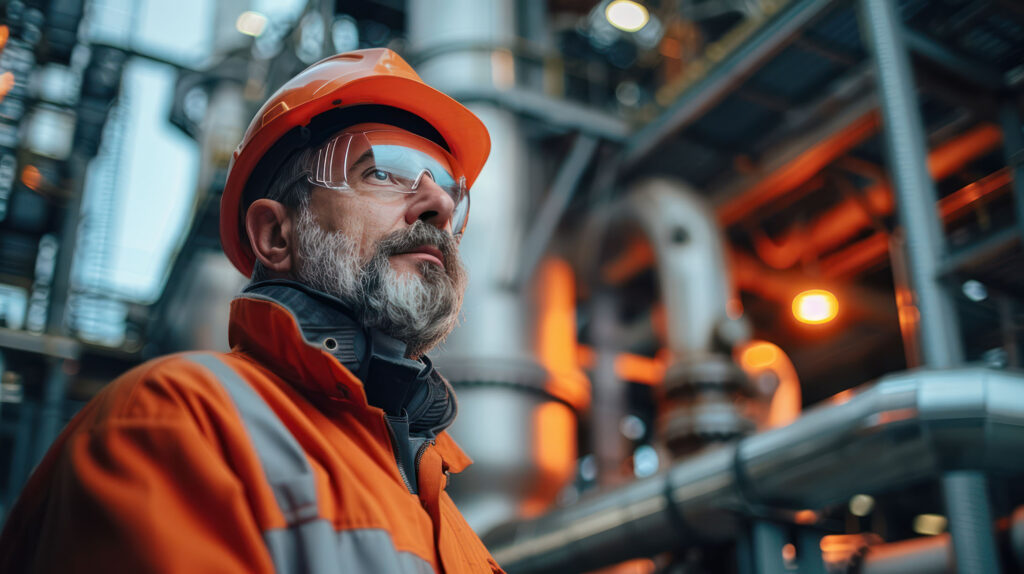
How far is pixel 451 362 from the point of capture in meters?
6.74

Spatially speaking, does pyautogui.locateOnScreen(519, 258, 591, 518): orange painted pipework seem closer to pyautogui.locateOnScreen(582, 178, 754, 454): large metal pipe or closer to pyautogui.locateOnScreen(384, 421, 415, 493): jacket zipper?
pyautogui.locateOnScreen(582, 178, 754, 454): large metal pipe

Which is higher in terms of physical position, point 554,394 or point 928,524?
point 554,394

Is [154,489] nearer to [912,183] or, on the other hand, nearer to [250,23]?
[912,183]

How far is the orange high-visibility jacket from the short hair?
415 millimetres

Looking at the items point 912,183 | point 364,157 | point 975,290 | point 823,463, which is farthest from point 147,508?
point 975,290

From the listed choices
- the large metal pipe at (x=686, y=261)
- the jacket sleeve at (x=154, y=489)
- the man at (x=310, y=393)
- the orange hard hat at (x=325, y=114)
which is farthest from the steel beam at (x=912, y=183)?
the jacket sleeve at (x=154, y=489)

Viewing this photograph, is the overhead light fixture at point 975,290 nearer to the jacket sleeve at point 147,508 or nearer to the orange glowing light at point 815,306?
the orange glowing light at point 815,306

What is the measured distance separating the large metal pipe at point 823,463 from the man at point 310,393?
8.86ft

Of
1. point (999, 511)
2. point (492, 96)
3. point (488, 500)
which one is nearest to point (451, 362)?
point (488, 500)

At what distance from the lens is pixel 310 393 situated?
1.51 metres

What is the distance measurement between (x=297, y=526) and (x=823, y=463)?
3656 mm

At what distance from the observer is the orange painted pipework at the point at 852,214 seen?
6.75m

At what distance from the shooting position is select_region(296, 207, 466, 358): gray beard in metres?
1.76

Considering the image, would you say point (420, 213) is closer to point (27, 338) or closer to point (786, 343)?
point (27, 338)
